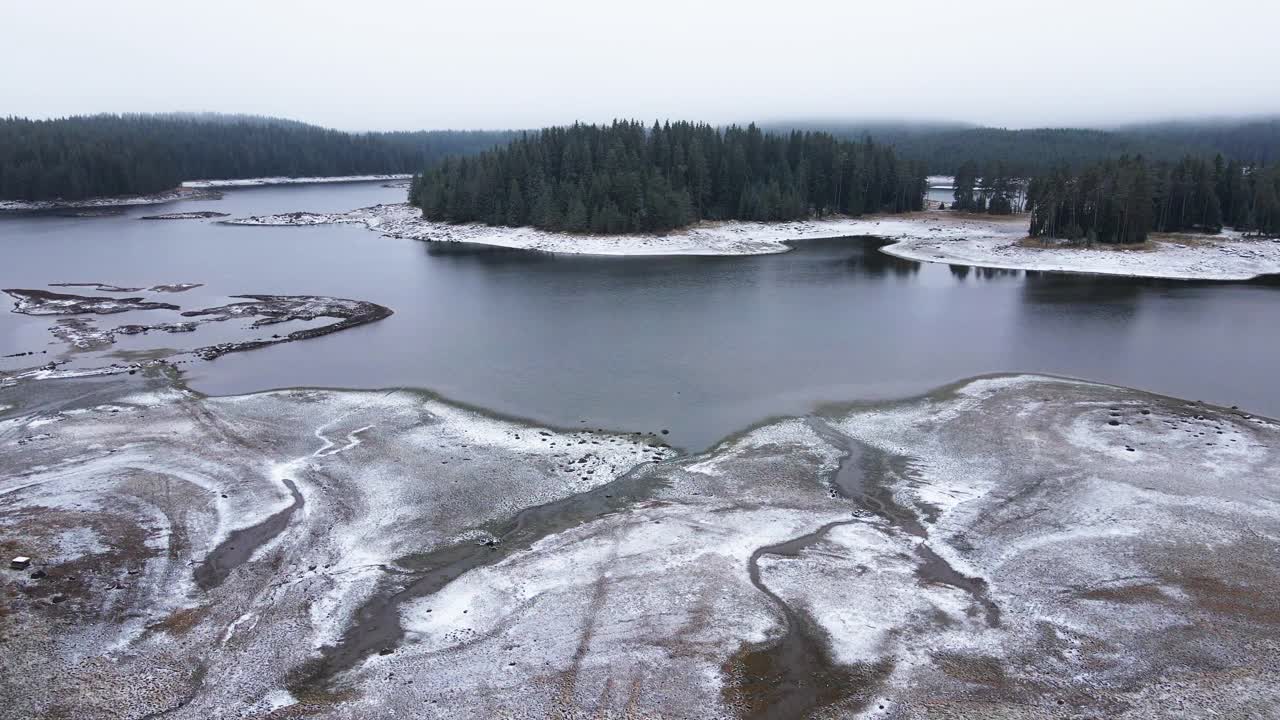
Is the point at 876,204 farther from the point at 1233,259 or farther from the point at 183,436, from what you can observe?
the point at 183,436

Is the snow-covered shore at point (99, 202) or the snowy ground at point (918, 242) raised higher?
the snow-covered shore at point (99, 202)

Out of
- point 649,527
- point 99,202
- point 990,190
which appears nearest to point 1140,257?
point 990,190

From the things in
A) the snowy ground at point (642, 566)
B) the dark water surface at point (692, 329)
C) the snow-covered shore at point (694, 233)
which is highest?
the snow-covered shore at point (694, 233)

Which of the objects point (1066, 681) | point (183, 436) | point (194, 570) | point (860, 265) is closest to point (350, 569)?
point (194, 570)

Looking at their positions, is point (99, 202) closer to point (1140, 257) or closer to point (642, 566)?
point (642, 566)

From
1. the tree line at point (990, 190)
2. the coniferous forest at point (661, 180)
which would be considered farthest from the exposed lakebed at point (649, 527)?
the tree line at point (990, 190)

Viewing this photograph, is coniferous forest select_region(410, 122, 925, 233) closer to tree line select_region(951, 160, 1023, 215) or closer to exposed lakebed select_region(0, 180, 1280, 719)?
tree line select_region(951, 160, 1023, 215)

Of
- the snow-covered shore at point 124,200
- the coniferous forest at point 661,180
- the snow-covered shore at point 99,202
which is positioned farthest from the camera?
the snow-covered shore at point 124,200

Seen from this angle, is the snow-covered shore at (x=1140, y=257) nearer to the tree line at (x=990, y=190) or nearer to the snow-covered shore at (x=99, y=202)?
the tree line at (x=990, y=190)
